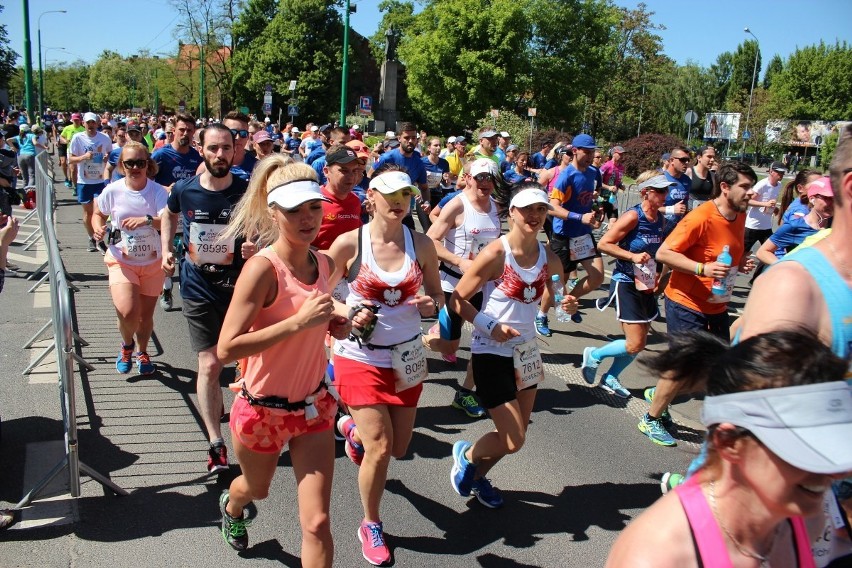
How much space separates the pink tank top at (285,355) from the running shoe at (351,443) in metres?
1.07

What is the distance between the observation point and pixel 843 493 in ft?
7.20

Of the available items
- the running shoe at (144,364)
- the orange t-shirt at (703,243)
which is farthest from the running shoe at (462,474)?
the running shoe at (144,364)

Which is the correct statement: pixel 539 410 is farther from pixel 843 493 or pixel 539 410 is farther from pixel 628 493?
pixel 843 493

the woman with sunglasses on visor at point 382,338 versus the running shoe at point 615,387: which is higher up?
the woman with sunglasses on visor at point 382,338

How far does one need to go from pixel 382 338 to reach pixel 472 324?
875mm

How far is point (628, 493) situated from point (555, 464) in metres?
0.54

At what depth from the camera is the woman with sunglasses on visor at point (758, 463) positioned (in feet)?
4.59

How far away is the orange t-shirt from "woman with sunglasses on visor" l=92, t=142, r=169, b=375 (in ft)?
13.5

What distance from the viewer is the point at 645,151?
25.8 meters

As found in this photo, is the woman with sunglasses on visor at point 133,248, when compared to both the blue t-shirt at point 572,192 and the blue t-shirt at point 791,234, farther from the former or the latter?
the blue t-shirt at point 791,234

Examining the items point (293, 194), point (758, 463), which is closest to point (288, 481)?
point (293, 194)

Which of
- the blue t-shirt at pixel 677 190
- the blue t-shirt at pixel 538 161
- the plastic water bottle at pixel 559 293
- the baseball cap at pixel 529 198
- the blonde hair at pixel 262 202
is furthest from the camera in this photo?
the blue t-shirt at pixel 538 161

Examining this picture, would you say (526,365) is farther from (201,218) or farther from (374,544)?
(201,218)

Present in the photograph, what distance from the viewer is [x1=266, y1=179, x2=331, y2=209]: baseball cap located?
2970 mm
